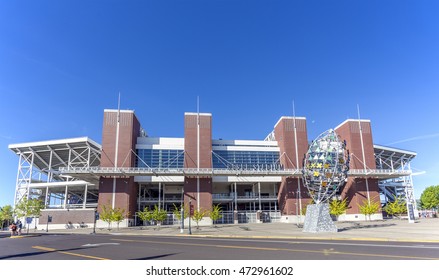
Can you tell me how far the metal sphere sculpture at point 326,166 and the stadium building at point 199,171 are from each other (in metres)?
24.3

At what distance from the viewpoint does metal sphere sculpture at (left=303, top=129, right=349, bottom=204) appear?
27.6 meters

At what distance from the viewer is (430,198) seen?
82750 mm

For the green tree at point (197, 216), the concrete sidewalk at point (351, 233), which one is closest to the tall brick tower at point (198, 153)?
the green tree at point (197, 216)

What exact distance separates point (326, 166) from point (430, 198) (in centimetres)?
7512

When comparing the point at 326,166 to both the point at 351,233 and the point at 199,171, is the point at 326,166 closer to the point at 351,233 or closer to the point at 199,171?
the point at 351,233

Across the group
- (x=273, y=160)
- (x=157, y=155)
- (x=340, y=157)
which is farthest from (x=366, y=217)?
(x=157, y=155)

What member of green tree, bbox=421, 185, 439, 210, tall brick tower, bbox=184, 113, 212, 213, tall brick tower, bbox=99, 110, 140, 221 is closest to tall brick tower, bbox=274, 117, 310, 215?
tall brick tower, bbox=184, 113, 212, 213

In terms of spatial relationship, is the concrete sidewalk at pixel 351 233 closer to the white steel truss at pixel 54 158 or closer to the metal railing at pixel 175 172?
the metal railing at pixel 175 172

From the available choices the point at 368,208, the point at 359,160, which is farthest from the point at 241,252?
the point at 359,160

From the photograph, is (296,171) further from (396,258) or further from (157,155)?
(396,258)

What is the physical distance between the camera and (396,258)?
412 inches

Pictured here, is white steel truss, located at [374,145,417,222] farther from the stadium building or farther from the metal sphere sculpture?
the metal sphere sculpture

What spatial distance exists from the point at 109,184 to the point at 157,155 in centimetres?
1049
